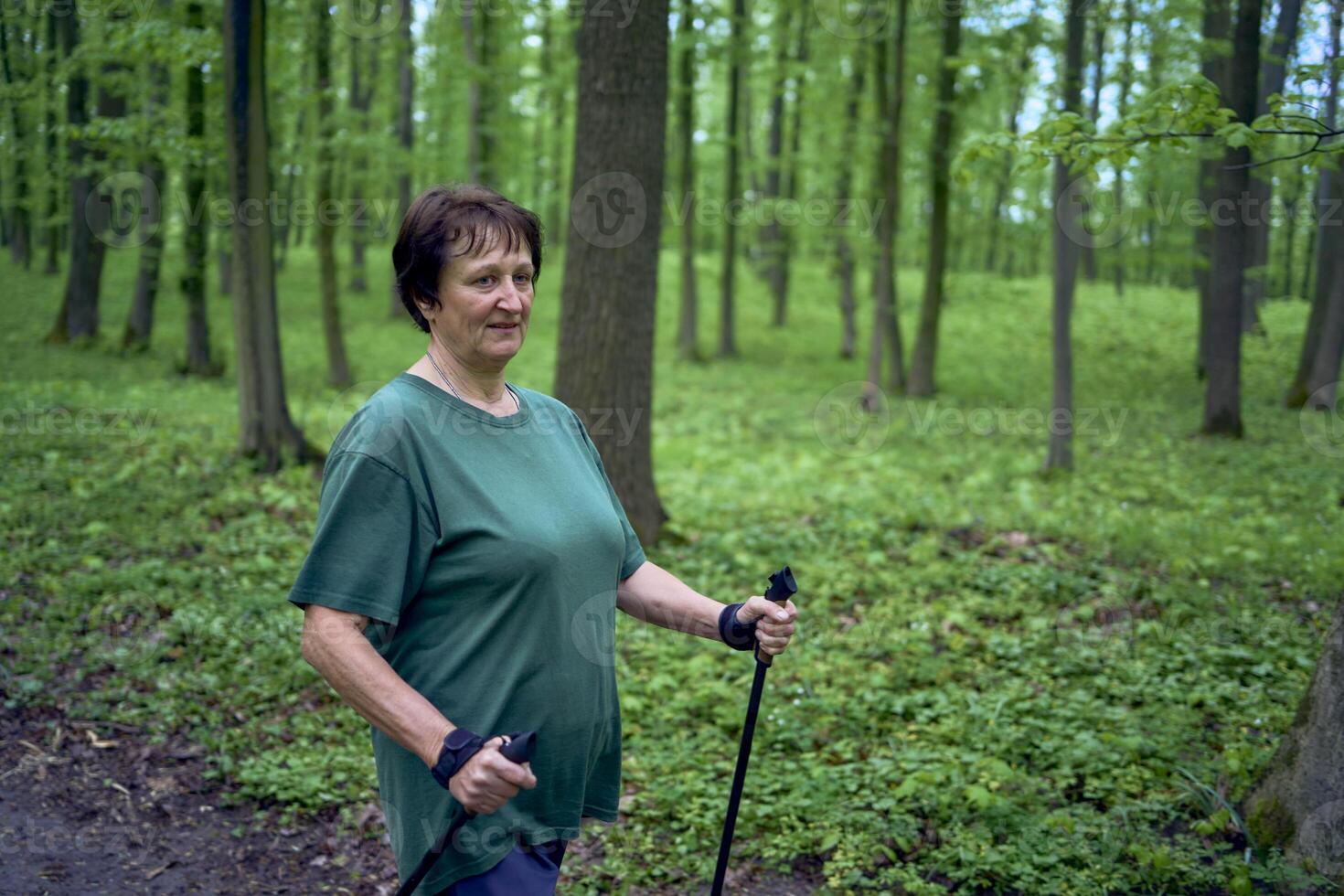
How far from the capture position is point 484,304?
199 centimetres

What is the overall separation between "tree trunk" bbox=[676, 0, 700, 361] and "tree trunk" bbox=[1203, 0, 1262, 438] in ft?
28.7

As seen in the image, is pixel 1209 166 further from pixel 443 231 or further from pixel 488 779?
pixel 488 779

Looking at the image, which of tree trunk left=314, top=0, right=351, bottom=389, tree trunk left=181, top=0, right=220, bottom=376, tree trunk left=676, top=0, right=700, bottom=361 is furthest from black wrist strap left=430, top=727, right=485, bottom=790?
tree trunk left=676, top=0, right=700, bottom=361

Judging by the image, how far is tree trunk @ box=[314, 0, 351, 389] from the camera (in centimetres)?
1307

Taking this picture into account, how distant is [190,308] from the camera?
15070mm

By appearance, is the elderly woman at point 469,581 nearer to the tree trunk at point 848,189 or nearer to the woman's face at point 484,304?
the woman's face at point 484,304

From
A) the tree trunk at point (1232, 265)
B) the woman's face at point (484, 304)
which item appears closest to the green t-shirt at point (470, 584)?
the woman's face at point (484, 304)

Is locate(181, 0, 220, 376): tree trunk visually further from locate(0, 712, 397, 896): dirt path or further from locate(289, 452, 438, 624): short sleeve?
locate(289, 452, 438, 624): short sleeve

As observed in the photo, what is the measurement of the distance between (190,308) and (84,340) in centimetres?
337

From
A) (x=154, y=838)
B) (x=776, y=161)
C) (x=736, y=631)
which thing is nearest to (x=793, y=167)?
(x=776, y=161)

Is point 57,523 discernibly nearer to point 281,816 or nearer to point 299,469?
point 299,469

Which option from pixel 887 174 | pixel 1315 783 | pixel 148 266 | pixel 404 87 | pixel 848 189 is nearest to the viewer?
pixel 1315 783

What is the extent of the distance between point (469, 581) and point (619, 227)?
5273mm

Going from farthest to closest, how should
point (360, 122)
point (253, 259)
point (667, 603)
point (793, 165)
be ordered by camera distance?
point (793, 165) → point (360, 122) → point (253, 259) → point (667, 603)
